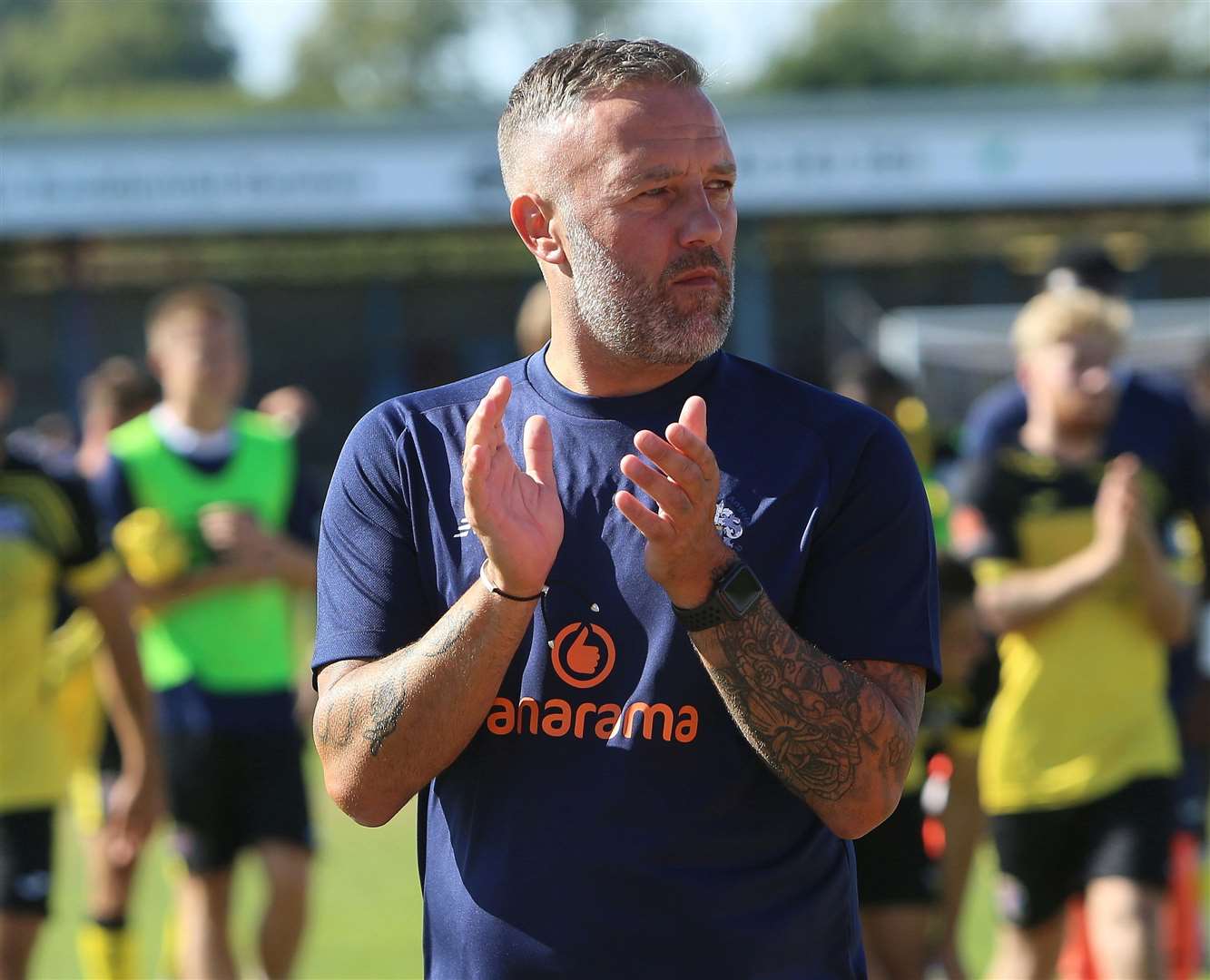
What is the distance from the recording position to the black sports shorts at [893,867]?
18.4ft

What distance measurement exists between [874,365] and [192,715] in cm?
283

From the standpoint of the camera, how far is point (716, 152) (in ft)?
8.98

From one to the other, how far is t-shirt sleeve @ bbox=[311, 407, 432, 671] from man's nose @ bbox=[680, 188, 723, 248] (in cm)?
53

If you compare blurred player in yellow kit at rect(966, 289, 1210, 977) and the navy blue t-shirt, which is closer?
the navy blue t-shirt

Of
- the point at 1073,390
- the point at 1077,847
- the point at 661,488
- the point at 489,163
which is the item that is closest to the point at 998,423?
the point at 1073,390

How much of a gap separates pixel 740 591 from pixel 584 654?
30 centimetres

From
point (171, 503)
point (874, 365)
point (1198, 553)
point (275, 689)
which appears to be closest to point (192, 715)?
point (275, 689)

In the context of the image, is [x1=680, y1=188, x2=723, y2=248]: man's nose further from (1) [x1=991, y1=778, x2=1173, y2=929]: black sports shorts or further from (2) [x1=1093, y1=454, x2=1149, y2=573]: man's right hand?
(1) [x1=991, y1=778, x2=1173, y2=929]: black sports shorts

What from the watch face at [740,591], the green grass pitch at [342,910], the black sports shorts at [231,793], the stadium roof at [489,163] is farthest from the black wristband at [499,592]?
the stadium roof at [489,163]

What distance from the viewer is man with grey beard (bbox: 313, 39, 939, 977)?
103 inches

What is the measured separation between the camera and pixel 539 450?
2605 mm

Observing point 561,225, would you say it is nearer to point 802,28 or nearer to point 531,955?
point 531,955

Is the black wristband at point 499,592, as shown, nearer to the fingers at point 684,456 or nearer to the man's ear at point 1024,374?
the fingers at point 684,456

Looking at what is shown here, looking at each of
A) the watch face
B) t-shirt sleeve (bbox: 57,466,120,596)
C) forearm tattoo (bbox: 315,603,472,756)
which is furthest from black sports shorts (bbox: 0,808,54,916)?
the watch face
